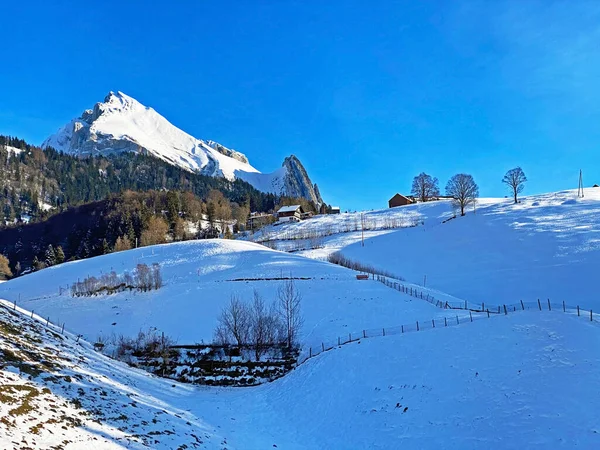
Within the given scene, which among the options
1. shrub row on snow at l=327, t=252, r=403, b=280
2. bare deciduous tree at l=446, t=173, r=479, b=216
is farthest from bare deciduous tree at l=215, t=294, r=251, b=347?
bare deciduous tree at l=446, t=173, r=479, b=216

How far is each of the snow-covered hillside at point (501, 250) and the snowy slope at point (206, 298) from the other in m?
11.1

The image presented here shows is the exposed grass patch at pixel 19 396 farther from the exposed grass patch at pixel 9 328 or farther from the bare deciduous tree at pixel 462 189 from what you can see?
the bare deciduous tree at pixel 462 189

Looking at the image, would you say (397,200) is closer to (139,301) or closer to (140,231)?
(140,231)

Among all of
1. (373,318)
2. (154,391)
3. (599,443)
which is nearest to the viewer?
(599,443)

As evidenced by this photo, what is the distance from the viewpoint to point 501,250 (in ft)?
213

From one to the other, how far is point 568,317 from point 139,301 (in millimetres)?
42013

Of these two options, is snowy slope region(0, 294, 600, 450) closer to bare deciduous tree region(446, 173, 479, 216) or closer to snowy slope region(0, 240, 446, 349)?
snowy slope region(0, 240, 446, 349)

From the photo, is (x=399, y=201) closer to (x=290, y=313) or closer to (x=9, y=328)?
(x=290, y=313)

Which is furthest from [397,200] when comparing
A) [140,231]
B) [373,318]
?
[373,318]

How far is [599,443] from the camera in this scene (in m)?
13.7

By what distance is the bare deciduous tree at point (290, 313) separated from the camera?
35.7 metres

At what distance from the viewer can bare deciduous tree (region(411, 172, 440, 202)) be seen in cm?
15212

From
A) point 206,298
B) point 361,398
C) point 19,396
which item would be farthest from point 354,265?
point 19,396

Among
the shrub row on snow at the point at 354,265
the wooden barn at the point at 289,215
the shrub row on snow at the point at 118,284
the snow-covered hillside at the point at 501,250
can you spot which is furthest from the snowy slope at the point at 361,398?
the wooden barn at the point at 289,215
